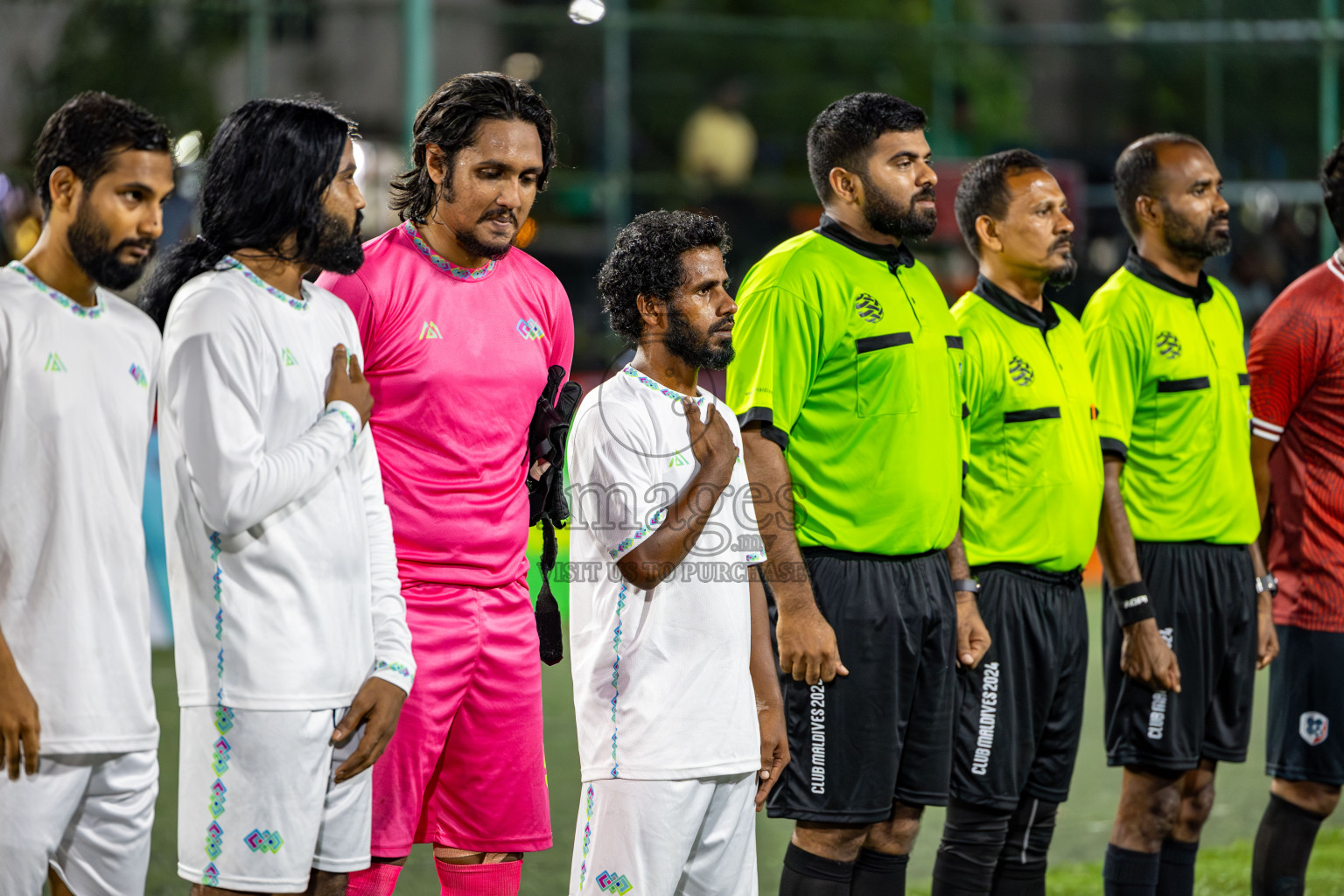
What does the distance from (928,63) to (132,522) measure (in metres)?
14.9

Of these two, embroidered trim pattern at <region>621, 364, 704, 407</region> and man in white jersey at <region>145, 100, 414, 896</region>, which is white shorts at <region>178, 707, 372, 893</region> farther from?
embroidered trim pattern at <region>621, 364, 704, 407</region>

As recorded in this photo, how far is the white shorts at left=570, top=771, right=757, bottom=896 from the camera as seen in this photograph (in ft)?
9.98

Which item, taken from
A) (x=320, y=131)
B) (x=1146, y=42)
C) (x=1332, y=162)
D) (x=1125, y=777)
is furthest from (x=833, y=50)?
(x=320, y=131)

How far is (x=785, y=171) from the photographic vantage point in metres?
16.2

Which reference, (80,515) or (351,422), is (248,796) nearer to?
(80,515)

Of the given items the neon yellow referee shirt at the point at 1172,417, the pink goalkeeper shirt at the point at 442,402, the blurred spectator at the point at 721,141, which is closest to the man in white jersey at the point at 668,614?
the pink goalkeeper shirt at the point at 442,402

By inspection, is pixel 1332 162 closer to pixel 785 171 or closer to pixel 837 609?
pixel 837 609

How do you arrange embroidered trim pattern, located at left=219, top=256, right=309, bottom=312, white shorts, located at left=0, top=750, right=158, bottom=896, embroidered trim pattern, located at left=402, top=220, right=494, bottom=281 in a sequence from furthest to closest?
embroidered trim pattern, located at left=402, top=220, right=494, bottom=281
embroidered trim pattern, located at left=219, top=256, right=309, bottom=312
white shorts, located at left=0, top=750, right=158, bottom=896

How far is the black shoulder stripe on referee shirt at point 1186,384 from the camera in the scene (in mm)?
4531

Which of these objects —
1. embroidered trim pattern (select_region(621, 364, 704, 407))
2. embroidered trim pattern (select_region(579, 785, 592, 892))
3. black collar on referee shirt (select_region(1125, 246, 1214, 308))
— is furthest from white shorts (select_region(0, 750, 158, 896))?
black collar on referee shirt (select_region(1125, 246, 1214, 308))

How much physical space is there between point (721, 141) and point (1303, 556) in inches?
478

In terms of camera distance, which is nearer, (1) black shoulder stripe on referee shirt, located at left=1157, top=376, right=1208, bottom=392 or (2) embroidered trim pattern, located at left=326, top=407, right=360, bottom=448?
(2) embroidered trim pattern, located at left=326, top=407, right=360, bottom=448

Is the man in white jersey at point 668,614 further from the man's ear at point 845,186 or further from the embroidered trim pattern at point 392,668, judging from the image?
the man's ear at point 845,186

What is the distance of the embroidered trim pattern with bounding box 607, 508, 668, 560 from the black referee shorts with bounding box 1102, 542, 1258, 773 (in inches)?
77.3
